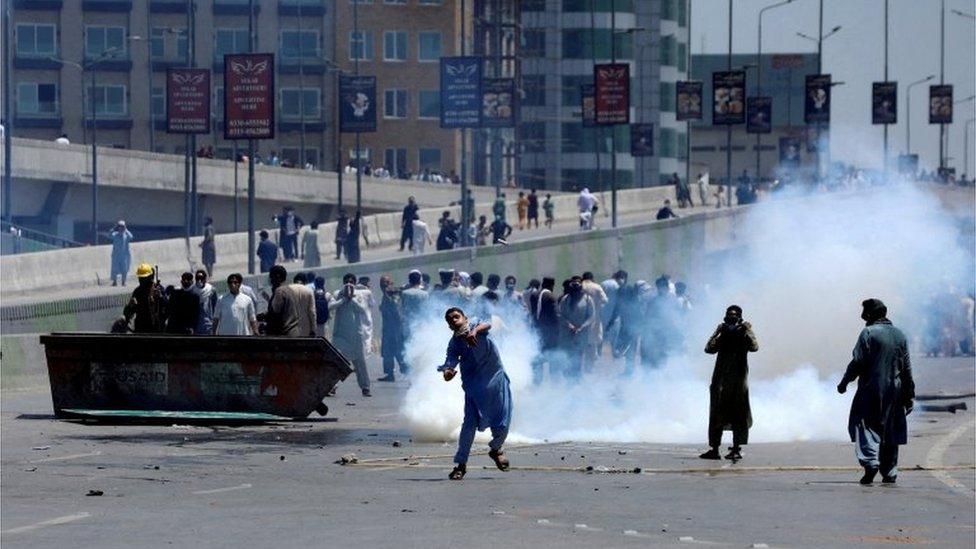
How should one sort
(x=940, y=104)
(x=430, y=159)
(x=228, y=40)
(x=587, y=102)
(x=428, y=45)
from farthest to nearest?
(x=428, y=45), (x=430, y=159), (x=228, y=40), (x=940, y=104), (x=587, y=102)

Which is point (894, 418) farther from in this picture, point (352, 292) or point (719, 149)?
point (719, 149)

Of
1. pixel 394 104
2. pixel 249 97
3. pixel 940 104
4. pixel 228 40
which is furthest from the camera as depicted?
pixel 394 104

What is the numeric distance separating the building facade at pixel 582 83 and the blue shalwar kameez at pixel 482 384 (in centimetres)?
11402

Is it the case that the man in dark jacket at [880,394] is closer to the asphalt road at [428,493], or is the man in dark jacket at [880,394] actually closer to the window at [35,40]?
the asphalt road at [428,493]

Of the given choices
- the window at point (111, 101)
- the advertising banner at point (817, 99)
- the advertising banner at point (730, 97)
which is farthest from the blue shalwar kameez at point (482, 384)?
the window at point (111, 101)

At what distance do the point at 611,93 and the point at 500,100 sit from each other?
3.75 metres

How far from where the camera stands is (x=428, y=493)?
16297mm

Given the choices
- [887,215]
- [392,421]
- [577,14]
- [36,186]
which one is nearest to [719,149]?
[577,14]

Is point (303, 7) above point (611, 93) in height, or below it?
above

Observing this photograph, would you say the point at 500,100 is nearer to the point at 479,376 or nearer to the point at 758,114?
the point at 758,114

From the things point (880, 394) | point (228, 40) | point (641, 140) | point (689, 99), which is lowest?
point (880, 394)

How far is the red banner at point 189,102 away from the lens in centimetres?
4388

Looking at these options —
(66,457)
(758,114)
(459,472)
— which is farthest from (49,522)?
(758,114)

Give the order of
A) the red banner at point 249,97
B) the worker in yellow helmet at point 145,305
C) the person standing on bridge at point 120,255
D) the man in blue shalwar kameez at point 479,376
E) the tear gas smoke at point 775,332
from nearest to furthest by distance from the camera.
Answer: the man in blue shalwar kameez at point 479,376 → the tear gas smoke at point 775,332 → the worker in yellow helmet at point 145,305 → the red banner at point 249,97 → the person standing on bridge at point 120,255
